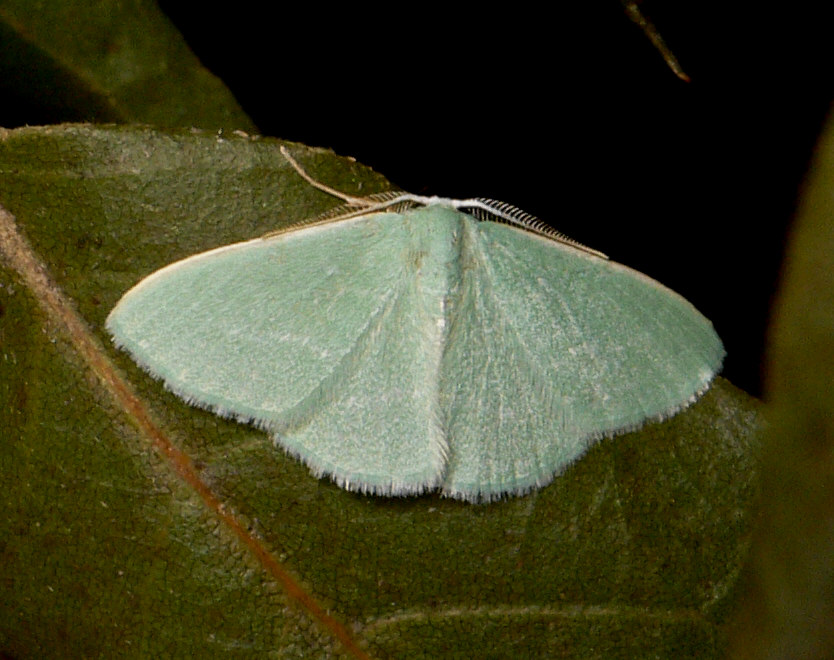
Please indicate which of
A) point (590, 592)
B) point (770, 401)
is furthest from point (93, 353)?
point (770, 401)

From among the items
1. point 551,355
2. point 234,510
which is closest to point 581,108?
point 551,355

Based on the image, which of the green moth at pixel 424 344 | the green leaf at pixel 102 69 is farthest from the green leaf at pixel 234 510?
the green leaf at pixel 102 69

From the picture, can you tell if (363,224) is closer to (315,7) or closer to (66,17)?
(315,7)

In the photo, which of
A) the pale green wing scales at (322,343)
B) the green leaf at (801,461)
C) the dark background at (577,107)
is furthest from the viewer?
the dark background at (577,107)

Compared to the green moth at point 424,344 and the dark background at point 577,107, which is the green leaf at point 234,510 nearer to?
the green moth at point 424,344

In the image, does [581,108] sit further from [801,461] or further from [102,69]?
[801,461]

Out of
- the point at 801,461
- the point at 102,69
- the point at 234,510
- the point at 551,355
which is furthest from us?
the point at 551,355
